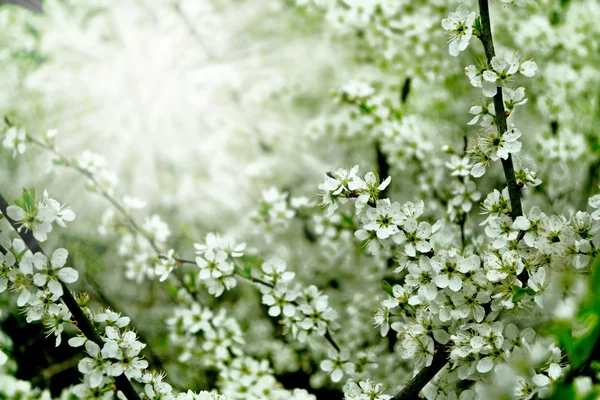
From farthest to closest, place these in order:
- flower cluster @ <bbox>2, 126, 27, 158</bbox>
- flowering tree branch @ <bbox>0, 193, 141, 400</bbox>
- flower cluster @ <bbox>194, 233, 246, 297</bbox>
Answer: flower cluster @ <bbox>2, 126, 27, 158</bbox>
flower cluster @ <bbox>194, 233, 246, 297</bbox>
flowering tree branch @ <bbox>0, 193, 141, 400</bbox>

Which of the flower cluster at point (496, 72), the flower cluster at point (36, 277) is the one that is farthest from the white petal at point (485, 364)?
the flower cluster at point (36, 277)

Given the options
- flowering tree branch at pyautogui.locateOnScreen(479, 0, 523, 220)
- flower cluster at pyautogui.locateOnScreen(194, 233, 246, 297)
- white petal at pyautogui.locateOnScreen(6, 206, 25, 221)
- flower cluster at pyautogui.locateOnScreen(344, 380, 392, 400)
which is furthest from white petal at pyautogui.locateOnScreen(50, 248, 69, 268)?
flowering tree branch at pyautogui.locateOnScreen(479, 0, 523, 220)

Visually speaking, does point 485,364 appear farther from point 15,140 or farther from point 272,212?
point 15,140

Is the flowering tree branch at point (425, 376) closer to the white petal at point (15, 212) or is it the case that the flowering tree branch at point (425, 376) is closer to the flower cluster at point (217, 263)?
the flower cluster at point (217, 263)

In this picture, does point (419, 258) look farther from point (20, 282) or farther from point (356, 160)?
point (356, 160)

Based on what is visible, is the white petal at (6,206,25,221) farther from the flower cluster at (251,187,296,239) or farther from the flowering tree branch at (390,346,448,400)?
the flower cluster at (251,187,296,239)

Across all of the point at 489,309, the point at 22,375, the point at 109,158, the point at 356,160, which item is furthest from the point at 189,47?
the point at 489,309
